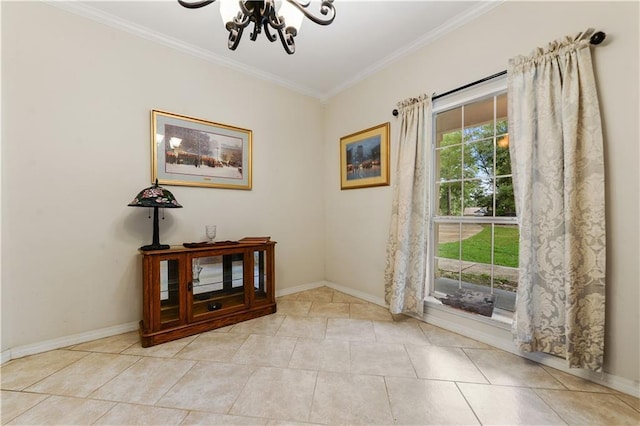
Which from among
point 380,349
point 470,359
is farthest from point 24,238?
point 470,359

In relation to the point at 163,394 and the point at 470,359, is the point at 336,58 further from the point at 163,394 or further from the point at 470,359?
the point at 163,394

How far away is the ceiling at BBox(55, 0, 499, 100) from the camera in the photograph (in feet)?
6.91

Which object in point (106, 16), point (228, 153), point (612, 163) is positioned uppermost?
point (106, 16)

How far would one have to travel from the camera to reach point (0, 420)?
1290 millimetres

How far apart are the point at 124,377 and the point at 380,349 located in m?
1.82

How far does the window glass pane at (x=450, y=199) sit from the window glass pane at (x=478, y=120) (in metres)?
0.45

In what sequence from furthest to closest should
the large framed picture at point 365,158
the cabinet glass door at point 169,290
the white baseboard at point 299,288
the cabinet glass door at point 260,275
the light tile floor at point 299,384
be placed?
the white baseboard at point 299,288, the large framed picture at point 365,158, the cabinet glass door at point 260,275, the cabinet glass door at point 169,290, the light tile floor at point 299,384

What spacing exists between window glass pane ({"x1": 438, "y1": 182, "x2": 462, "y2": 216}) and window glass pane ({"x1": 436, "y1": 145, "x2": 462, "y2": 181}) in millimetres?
78

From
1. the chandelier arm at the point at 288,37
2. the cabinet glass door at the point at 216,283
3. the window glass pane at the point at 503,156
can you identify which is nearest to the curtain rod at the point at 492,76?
the window glass pane at the point at 503,156

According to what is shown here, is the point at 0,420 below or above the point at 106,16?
below

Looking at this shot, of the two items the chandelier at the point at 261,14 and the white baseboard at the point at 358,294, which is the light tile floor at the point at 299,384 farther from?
the chandelier at the point at 261,14

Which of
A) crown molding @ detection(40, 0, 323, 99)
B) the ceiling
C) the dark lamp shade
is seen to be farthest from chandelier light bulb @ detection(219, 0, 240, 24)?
crown molding @ detection(40, 0, 323, 99)

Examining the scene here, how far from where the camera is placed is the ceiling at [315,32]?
2.11 metres

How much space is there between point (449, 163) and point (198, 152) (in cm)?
262
